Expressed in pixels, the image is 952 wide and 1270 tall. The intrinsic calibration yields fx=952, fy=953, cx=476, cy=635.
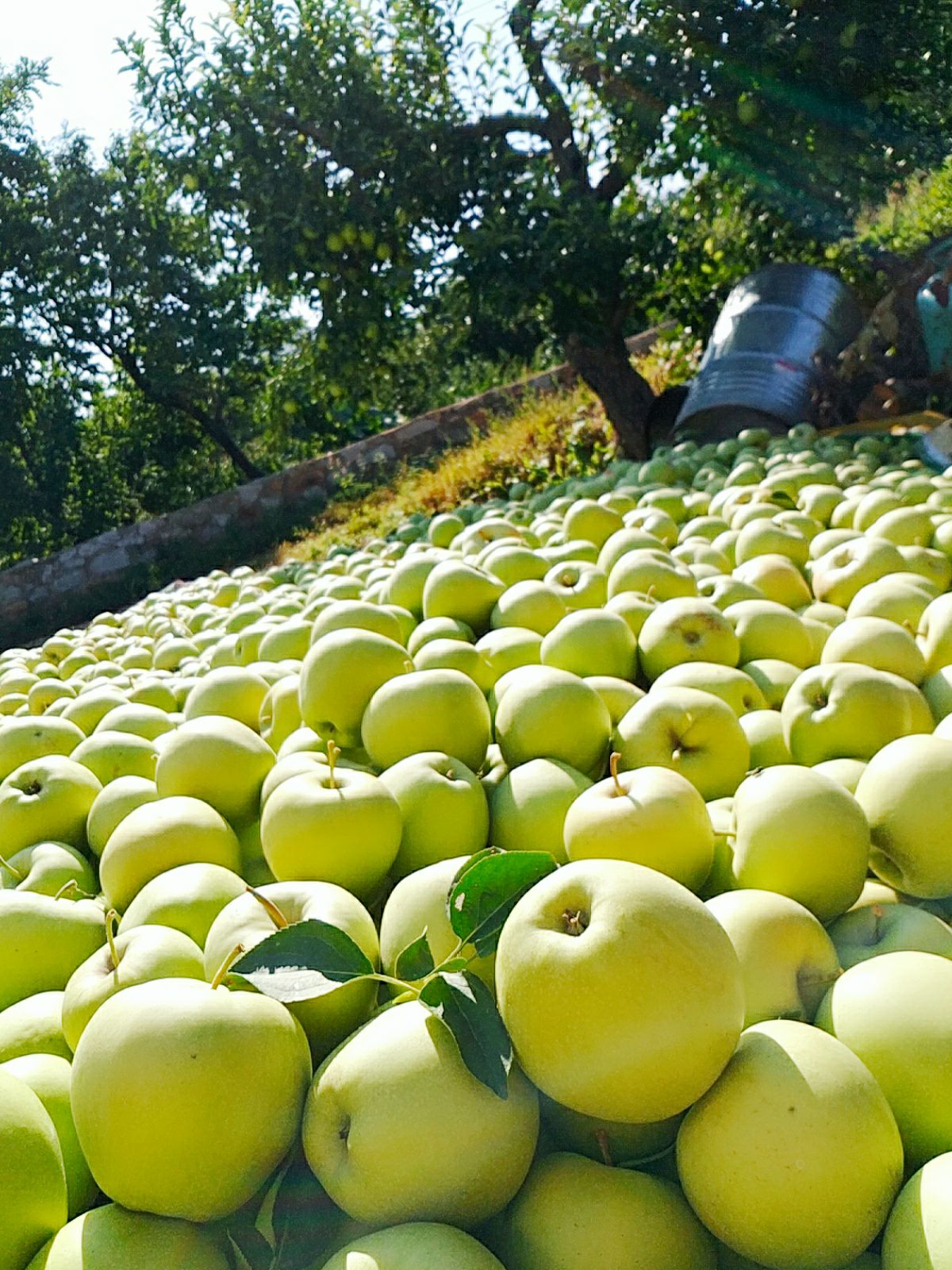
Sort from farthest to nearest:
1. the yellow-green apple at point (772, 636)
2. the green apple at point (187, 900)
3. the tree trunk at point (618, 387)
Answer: the tree trunk at point (618, 387) < the yellow-green apple at point (772, 636) < the green apple at point (187, 900)

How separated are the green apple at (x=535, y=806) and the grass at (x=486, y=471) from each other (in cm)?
565

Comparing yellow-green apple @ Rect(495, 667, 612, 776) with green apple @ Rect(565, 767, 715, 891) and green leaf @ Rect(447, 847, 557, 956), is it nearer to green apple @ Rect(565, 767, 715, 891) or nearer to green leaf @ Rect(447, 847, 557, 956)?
green apple @ Rect(565, 767, 715, 891)

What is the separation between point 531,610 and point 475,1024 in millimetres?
1581

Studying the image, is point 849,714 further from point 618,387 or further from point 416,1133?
point 618,387

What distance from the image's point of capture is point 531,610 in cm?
248

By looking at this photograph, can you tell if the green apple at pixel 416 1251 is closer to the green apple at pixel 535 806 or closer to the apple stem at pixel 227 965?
the apple stem at pixel 227 965

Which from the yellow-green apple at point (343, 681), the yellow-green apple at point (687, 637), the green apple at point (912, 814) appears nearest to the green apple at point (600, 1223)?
the green apple at point (912, 814)

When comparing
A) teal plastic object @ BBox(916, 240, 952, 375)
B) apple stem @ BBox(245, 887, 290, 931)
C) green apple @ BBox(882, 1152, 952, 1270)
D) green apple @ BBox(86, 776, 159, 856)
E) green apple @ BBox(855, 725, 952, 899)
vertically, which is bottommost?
green apple @ BBox(882, 1152, 952, 1270)

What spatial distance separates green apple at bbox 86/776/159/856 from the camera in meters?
1.95

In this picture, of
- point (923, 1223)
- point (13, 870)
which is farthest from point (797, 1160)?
point (13, 870)

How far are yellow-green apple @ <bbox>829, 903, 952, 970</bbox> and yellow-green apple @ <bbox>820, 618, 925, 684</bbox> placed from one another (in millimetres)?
741

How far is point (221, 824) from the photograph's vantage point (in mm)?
1743

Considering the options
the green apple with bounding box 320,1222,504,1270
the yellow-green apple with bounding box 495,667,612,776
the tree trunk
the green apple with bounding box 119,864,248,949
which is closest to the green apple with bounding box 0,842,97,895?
the green apple with bounding box 119,864,248,949

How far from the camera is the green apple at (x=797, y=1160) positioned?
0.90 metres
